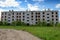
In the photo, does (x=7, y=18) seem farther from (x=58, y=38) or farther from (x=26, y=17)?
(x=58, y=38)

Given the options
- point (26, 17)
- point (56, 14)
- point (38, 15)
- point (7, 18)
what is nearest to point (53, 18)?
point (56, 14)

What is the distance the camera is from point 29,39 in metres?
11.0

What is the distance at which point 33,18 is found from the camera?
5922 centimetres

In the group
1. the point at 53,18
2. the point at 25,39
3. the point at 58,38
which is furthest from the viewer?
the point at 53,18

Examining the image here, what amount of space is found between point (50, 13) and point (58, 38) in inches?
1861

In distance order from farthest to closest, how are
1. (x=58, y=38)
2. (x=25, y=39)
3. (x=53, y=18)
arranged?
(x=53, y=18) < (x=58, y=38) < (x=25, y=39)

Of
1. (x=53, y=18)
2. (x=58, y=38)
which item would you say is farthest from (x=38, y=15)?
(x=58, y=38)

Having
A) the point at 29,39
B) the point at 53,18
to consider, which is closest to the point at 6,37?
the point at 29,39

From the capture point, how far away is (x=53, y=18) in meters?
57.8

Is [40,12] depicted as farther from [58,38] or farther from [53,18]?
[58,38]

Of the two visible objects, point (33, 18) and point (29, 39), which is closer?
point (29, 39)

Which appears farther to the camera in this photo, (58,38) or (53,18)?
(53,18)

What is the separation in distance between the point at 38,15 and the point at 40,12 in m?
1.52

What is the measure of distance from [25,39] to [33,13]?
48.6 metres
